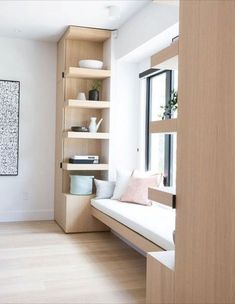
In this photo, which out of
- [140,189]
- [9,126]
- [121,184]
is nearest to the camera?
[140,189]

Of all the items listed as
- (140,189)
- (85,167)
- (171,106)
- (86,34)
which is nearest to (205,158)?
(171,106)

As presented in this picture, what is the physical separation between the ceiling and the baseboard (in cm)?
257

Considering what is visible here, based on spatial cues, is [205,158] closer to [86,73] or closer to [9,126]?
[86,73]

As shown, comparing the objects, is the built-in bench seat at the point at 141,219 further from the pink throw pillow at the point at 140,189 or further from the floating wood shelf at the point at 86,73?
the floating wood shelf at the point at 86,73

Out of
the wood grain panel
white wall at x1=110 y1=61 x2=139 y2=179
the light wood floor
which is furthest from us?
white wall at x1=110 y1=61 x2=139 y2=179

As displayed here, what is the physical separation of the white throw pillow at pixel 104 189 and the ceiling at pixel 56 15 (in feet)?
6.60

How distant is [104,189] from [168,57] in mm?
2936

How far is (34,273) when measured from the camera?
319 cm

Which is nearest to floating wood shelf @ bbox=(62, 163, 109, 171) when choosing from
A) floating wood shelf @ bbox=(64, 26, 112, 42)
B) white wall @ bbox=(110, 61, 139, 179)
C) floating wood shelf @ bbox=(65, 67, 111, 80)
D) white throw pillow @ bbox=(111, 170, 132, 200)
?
white wall @ bbox=(110, 61, 139, 179)

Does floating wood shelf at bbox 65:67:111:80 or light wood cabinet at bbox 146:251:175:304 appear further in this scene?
floating wood shelf at bbox 65:67:111:80

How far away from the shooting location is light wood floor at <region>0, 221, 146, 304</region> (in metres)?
2.72

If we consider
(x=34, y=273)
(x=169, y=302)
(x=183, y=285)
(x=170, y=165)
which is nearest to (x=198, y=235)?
(x=183, y=285)

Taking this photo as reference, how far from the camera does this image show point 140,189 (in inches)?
164

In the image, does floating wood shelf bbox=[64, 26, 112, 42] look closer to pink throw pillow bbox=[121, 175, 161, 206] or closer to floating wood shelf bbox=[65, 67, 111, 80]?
floating wood shelf bbox=[65, 67, 111, 80]
